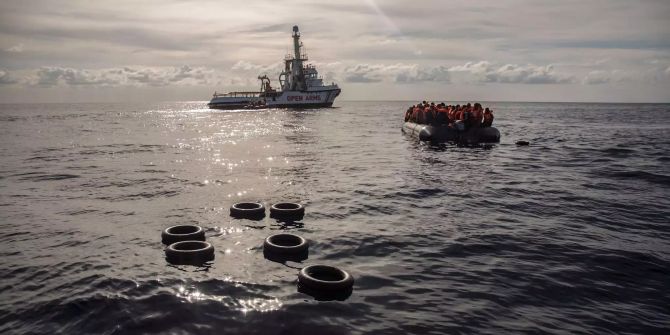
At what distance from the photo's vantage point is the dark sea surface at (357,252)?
243 inches

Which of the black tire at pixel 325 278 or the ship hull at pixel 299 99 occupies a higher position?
the ship hull at pixel 299 99

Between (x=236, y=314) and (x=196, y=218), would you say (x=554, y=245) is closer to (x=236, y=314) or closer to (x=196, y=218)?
(x=236, y=314)

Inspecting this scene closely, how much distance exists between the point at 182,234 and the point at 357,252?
13.3 ft

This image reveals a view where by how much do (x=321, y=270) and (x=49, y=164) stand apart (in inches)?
824

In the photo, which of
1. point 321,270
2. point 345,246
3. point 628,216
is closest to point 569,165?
point 628,216

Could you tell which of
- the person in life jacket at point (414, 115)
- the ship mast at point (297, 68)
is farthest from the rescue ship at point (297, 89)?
the person in life jacket at point (414, 115)

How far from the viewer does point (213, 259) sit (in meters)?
8.45

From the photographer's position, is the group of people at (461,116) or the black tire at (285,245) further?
the group of people at (461,116)

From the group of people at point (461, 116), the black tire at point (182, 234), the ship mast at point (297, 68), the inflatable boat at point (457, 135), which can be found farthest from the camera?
the ship mast at point (297, 68)

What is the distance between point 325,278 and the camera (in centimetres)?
762

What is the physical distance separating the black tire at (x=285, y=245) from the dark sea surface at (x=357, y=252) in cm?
30

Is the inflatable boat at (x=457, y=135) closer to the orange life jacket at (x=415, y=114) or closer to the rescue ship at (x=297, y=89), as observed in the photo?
the orange life jacket at (x=415, y=114)

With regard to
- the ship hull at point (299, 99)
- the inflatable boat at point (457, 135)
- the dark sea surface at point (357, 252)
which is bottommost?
the dark sea surface at point (357, 252)

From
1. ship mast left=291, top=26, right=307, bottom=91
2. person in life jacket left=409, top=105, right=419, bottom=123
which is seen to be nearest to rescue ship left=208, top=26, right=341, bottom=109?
ship mast left=291, top=26, right=307, bottom=91
